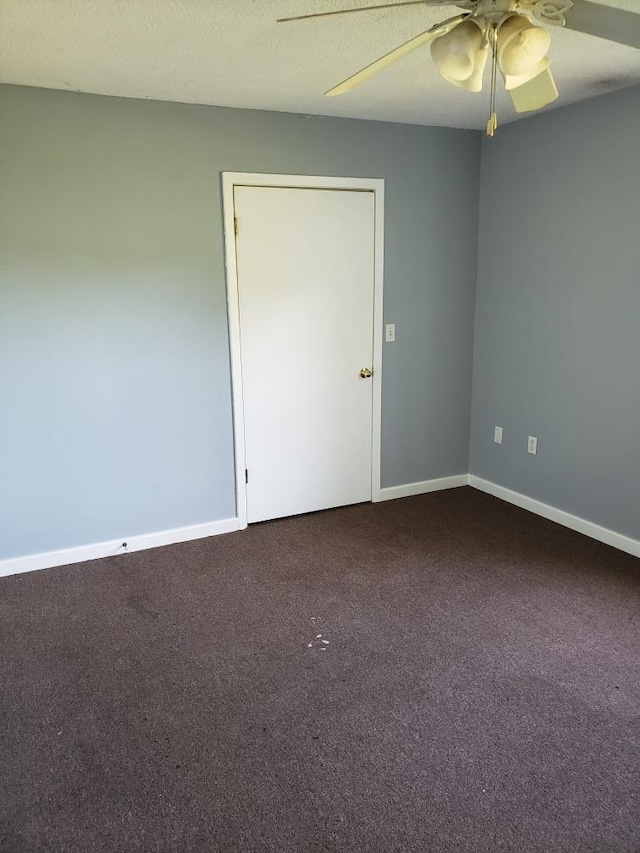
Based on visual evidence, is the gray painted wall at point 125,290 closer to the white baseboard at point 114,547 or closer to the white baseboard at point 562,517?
the white baseboard at point 114,547

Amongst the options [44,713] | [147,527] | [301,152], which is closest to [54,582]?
[147,527]

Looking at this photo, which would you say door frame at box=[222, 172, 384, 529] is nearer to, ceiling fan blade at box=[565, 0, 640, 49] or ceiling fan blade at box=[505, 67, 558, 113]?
ceiling fan blade at box=[505, 67, 558, 113]

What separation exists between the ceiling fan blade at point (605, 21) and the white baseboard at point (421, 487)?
9.61 feet

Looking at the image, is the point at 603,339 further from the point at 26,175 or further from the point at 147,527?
the point at 26,175

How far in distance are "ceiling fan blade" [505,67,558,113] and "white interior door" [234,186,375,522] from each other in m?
1.59

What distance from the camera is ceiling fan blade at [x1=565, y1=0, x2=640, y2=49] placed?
59.1 inches

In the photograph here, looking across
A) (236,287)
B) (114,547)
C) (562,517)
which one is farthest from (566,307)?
(114,547)

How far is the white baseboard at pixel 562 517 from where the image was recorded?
3.32 m

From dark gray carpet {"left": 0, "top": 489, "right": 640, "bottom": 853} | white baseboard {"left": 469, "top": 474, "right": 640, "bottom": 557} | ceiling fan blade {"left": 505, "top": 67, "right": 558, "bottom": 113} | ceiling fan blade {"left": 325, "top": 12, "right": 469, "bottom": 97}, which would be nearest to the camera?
ceiling fan blade {"left": 325, "top": 12, "right": 469, "bottom": 97}

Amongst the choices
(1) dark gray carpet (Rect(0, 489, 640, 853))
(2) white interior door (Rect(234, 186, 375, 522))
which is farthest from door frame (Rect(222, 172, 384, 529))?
(1) dark gray carpet (Rect(0, 489, 640, 853))

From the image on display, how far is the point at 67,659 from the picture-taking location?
98.6 inches

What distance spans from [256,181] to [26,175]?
1141mm

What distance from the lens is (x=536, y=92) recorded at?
2031 mm

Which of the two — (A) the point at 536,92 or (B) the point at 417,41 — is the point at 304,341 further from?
(B) the point at 417,41
